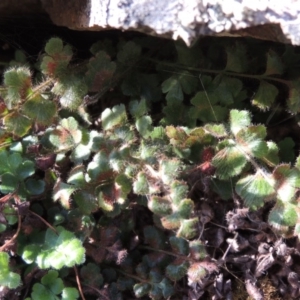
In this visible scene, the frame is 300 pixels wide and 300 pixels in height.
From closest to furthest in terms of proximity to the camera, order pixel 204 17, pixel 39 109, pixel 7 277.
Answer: pixel 204 17
pixel 7 277
pixel 39 109

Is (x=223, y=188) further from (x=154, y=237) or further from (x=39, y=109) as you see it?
(x=39, y=109)

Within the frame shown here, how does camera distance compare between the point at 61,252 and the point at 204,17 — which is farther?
the point at 61,252

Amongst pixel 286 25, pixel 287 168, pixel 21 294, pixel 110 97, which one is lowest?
pixel 21 294

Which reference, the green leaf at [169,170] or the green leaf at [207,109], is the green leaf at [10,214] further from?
the green leaf at [207,109]

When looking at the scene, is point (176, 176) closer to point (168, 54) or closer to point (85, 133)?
point (85, 133)

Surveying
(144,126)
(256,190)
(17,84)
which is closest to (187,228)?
(256,190)

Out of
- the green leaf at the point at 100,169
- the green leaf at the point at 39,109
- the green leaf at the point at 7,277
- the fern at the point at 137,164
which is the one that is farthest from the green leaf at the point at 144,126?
the green leaf at the point at 7,277

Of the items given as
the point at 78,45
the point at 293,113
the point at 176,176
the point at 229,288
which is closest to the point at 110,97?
the point at 78,45

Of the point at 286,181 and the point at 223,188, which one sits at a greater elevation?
the point at 286,181
